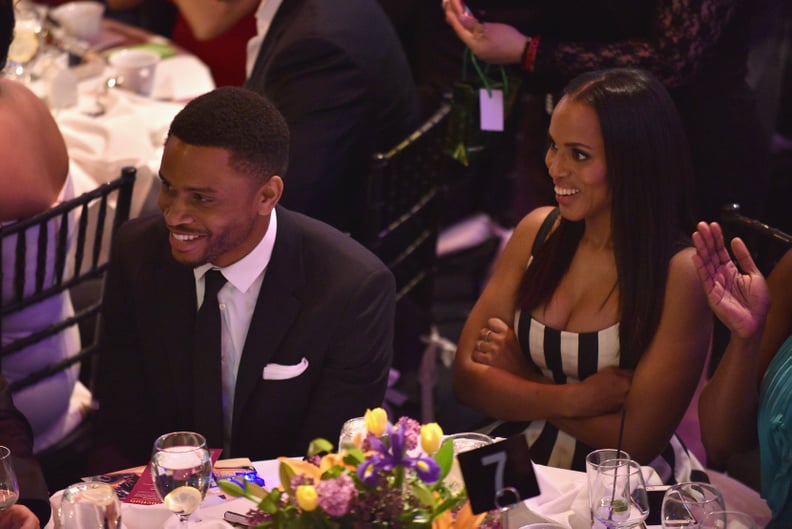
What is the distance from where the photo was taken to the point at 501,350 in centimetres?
273

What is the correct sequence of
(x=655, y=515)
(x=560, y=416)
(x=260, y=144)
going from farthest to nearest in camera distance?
(x=560, y=416), (x=260, y=144), (x=655, y=515)

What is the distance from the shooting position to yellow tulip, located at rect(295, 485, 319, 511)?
60.9 inches

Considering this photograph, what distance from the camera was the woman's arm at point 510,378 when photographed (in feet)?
8.54

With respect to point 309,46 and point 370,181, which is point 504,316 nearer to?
point 370,181

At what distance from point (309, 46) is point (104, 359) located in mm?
1166

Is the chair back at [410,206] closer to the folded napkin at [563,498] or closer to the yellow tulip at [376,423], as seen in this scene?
the folded napkin at [563,498]

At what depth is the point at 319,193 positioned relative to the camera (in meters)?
3.43

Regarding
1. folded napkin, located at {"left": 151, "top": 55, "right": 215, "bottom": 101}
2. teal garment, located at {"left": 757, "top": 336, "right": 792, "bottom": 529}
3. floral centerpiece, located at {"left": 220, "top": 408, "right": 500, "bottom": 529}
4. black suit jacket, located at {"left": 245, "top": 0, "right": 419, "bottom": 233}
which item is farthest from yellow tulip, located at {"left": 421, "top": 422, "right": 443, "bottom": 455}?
folded napkin, located at {"left": 151, "top": 55, "right": 215, "bottom": 101}

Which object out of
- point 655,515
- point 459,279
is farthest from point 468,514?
point 459,279

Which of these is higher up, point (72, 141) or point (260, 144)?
point (260, 144)

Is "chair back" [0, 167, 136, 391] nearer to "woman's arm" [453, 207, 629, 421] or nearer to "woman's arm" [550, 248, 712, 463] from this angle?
"woman's arm" [453, 207, 629, 421]

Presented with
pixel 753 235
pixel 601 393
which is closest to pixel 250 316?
pixel 601 393

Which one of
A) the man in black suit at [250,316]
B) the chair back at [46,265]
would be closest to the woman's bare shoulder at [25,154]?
the chair back at [46,265]

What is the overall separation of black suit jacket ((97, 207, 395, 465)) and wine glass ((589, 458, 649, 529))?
774mm
